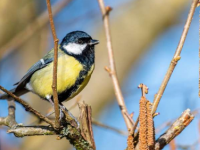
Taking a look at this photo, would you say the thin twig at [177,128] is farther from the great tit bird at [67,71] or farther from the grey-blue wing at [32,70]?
the grey-blue wing at [32,70]

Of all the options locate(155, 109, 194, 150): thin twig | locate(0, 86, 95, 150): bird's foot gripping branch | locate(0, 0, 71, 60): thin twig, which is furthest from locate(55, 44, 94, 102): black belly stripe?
locate(0, 0, 71, 60): thin twig

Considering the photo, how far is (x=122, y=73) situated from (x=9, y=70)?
4.55 ft

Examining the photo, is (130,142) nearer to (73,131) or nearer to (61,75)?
(73,131)

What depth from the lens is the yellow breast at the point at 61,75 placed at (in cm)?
210

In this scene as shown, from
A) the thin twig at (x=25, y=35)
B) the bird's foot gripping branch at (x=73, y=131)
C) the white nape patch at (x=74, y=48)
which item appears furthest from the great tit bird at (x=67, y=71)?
the thin twig at (x=25, y=35)

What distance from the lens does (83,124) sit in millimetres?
1640

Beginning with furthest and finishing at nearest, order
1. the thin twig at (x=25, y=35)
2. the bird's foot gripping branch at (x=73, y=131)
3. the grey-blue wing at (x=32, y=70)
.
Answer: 1. the thin twig at (x=25, y=35)
2. the grey-blue wing at (x=32, y=70)
3. the bird's foot gripping branch at (x=73, y=131)

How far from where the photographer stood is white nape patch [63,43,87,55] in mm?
2291

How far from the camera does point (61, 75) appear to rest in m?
2.09

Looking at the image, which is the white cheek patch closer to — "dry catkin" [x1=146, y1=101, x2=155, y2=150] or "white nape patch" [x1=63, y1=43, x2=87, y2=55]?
"white nape patch" [x1=63, y1=43, x2=87, y2=55]

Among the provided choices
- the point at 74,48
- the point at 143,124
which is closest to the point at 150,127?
the point at 143,124

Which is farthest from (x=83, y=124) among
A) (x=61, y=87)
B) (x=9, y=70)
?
(x=9, y=70)

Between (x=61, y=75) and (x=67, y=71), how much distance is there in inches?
2.1

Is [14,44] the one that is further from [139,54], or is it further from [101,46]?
[139,54]
